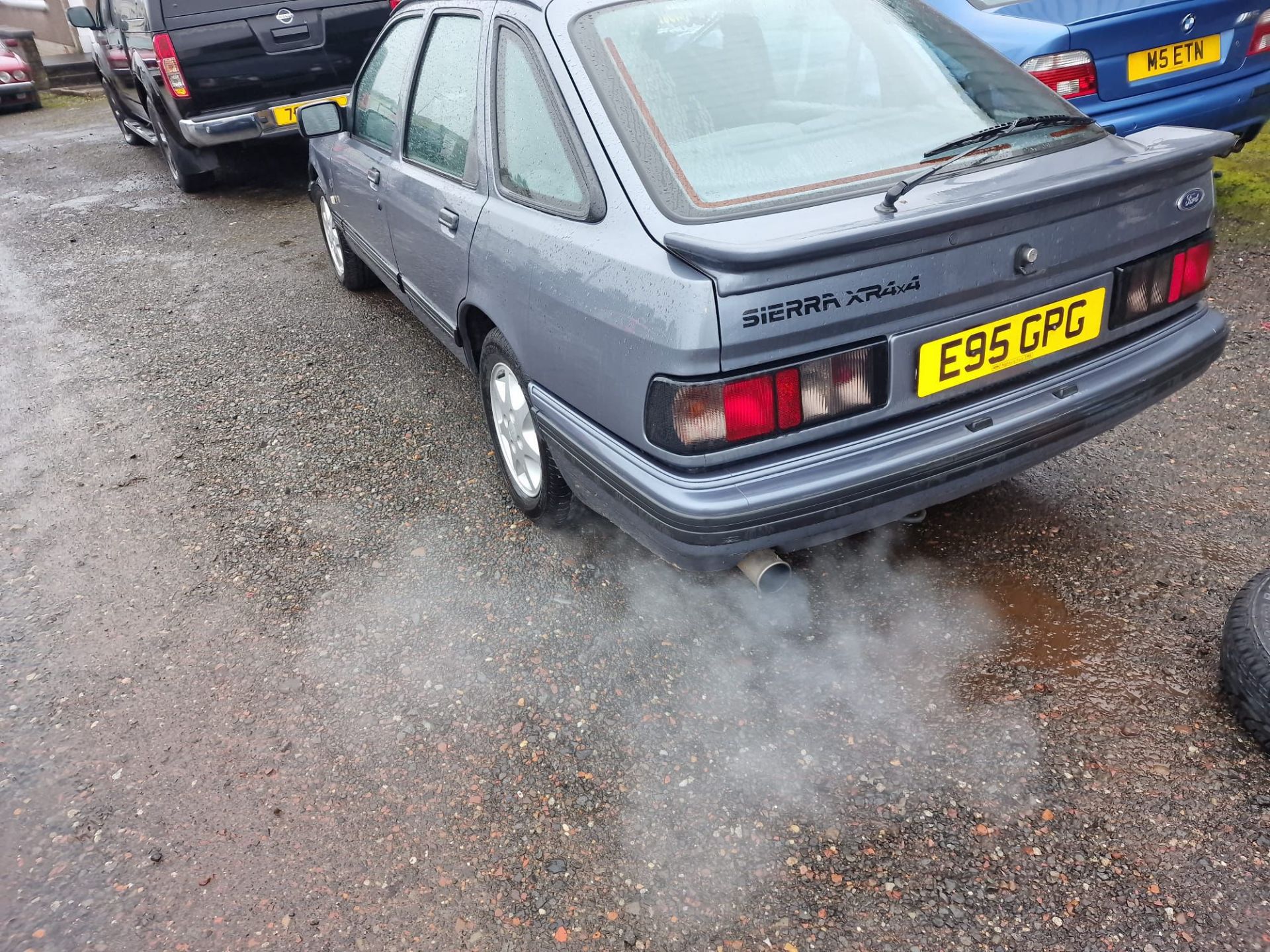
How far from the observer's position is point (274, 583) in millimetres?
3053

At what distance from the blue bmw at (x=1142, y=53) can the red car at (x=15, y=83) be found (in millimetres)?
13632

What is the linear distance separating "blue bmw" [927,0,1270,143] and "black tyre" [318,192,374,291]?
327 centimetres

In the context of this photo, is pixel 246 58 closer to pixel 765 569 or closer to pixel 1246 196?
pixel 765 569

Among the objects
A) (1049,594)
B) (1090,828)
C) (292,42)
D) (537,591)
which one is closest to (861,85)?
(1049,594)

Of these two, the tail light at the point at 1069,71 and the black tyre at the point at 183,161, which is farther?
the black tyre at the point at 183,161

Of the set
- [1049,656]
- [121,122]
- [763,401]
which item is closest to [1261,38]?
[1049,656]

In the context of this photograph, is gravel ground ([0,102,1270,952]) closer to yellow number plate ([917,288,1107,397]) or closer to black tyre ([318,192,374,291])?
yellow number plate ([917,288,1107,397])

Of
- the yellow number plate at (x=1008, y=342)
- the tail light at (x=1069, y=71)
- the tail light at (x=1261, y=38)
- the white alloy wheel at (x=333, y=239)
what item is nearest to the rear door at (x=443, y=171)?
the yellow number plate at (x=1008, y=342)

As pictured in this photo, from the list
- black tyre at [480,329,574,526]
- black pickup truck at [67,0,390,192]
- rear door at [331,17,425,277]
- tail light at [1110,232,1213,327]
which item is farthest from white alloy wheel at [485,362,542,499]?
black pickup truck at [67,0,390,192]

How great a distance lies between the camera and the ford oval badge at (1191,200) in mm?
2354

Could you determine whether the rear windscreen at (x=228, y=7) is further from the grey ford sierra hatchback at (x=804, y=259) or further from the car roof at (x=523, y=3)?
the grey ford sierra hatchback at (x=804, y=259)

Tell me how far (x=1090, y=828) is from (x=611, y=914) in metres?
1.01

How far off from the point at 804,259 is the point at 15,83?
15018 mm

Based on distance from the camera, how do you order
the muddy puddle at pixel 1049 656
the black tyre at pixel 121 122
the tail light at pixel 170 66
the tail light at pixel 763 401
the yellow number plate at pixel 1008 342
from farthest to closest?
the black tyre at pixel 121 122, the tail light at pixel 170 66, the muddy puddle at pixel 1049 656, the yellow number plate at pixel 1008 342, the tail light at pixel 763 401
